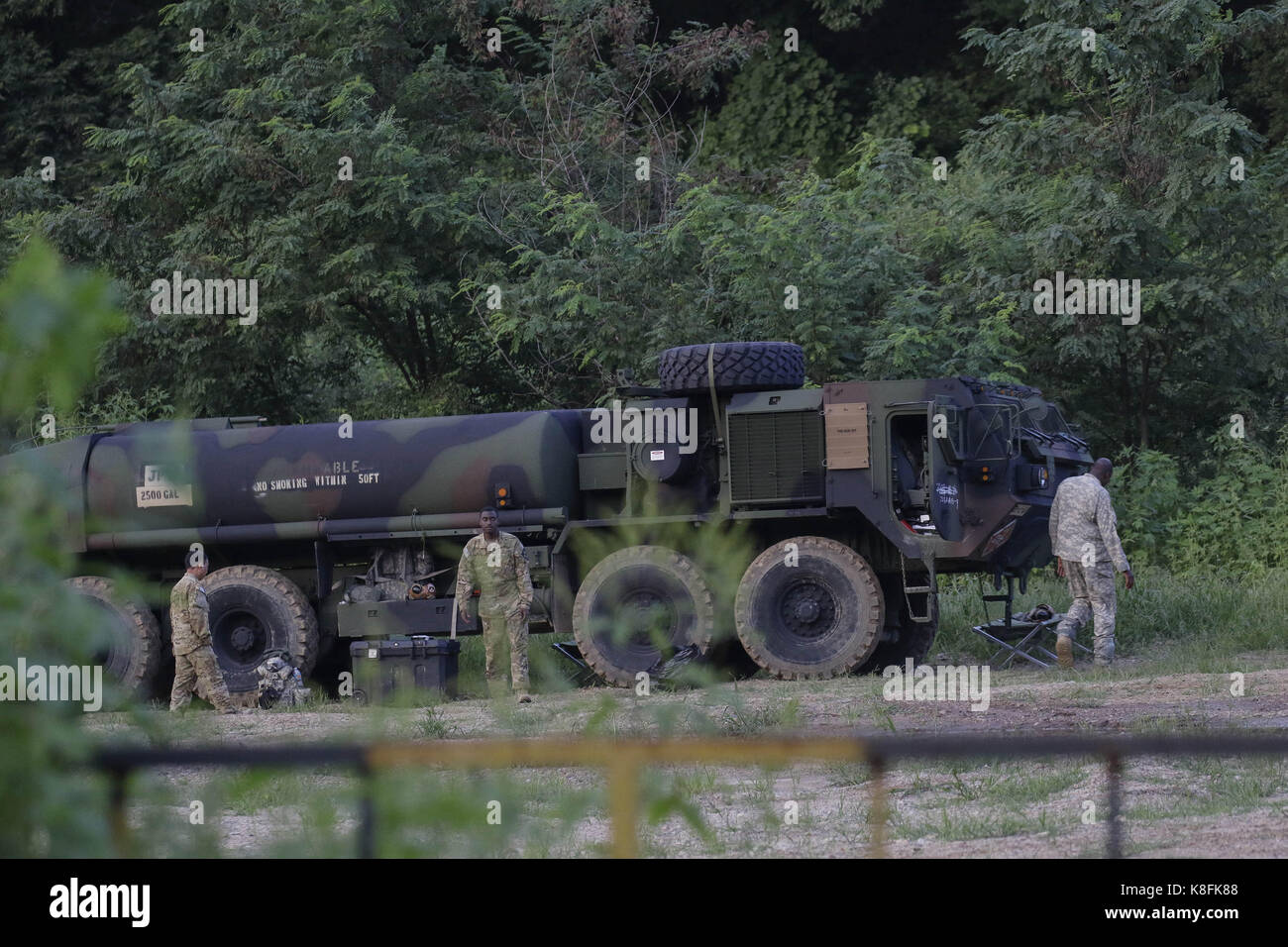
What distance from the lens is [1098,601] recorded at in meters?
14.5

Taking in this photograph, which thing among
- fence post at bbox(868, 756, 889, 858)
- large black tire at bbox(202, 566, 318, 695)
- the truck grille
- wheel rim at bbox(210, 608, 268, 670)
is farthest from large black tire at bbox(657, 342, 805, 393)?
fence post at bbox(868, 756, 889, 858)

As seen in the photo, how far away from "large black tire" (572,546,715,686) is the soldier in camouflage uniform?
2.97 meters

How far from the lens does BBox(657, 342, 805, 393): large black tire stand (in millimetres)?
14891

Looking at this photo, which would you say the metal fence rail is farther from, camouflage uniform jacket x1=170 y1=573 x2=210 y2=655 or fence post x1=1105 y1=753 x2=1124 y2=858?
camouflage uniform jacket x1=170 y1=573 x2=210 y2=655

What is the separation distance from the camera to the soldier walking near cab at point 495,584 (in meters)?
14.0

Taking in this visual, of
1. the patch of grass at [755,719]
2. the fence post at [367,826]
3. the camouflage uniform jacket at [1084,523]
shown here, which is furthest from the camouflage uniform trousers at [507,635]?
the fence post at [367,826]

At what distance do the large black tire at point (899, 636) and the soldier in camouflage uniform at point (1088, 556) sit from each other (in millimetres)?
1125

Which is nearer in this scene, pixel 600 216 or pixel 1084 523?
pixel 1084 523

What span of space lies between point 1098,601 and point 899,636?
1.70m

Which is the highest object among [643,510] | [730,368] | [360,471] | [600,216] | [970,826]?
[600,216]

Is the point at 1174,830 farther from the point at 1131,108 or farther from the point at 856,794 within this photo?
the point at 1131,108

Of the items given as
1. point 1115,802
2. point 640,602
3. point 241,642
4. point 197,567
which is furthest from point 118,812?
point 241,642

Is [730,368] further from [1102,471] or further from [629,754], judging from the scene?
[629,754]
